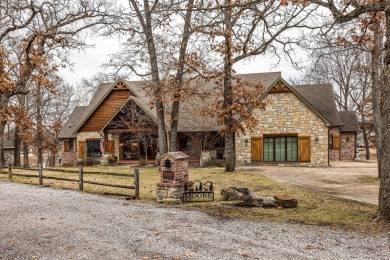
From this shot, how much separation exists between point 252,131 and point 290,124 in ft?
14.9

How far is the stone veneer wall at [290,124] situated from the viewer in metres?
24.7

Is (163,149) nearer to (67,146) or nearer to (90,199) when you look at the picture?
(90,199)

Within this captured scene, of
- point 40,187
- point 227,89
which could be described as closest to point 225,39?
point 227,89

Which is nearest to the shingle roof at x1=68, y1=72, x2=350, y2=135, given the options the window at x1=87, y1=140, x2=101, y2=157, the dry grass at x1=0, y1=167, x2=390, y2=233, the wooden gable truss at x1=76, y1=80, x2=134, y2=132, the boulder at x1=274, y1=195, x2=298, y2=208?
the wooden gable truss at x1=76, y1=80, x2=134, y2=132

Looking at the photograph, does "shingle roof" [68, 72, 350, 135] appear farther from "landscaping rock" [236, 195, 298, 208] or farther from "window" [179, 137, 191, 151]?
"landscaping rock" [236, 195, 298, 208]

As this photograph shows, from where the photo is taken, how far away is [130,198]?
12.0 metres

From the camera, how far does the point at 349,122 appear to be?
112 feet

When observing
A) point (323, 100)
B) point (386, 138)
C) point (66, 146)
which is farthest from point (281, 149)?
point (66, 146)

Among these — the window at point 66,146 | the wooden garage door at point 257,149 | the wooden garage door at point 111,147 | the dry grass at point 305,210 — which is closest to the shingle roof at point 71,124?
the window at point 66,146

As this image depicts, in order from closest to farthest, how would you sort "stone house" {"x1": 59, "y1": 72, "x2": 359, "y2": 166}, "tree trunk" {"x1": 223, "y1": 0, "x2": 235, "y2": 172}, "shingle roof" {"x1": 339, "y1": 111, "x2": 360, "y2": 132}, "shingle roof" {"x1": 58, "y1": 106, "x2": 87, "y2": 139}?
"tree trunk" {"x1": 223, "y1": 0, "x2": 235, "y2": 172}, "stone house" {"x1": 59, "y1": 72, "x2": 359, "y2": 166}, "shingle roof" {"x1": 339, "y1": 111, "x2": 360, "y2": 132}, "shingle roof" {"x1": 58, "y1": 106, "x2": 87, "y2": 139}

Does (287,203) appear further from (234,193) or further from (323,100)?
(323,100)

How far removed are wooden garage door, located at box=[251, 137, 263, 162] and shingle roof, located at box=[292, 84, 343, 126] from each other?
7267mm

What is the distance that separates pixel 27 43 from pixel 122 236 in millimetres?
17023

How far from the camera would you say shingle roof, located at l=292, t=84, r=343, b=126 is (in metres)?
29.9
